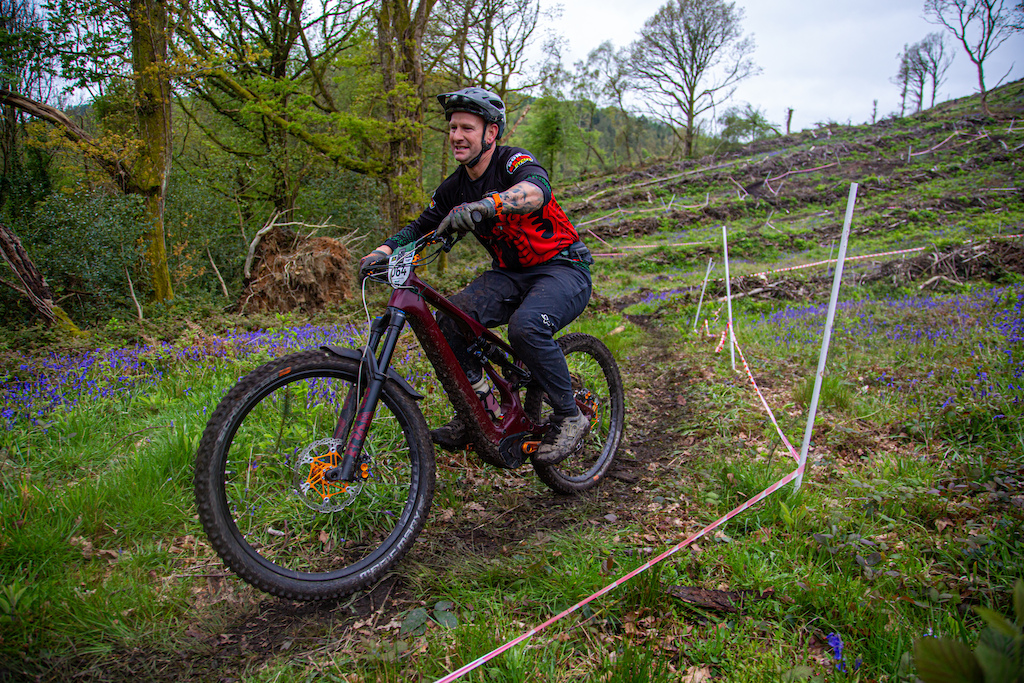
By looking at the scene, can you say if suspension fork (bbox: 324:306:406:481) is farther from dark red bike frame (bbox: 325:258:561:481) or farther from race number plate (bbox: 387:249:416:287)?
race number plate (bbox: 387:249:416:287)

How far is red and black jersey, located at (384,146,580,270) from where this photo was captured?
11.1ft

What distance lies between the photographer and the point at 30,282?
7.87 m

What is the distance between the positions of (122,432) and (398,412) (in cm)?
277

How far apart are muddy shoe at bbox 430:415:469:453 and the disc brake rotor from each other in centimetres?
75

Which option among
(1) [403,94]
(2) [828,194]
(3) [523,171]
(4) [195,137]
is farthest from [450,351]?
(2) [828,194]

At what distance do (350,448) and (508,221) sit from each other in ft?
Answer: 5.60

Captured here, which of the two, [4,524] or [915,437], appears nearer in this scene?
[4,524]

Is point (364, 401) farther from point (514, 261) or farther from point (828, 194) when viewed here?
point (828, 194)

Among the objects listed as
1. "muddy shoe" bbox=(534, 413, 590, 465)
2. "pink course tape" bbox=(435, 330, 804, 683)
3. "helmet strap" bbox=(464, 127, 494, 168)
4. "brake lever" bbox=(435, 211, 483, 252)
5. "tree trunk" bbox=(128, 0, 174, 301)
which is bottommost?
"pink course tape" bbox=(435, 330, 804, 683)

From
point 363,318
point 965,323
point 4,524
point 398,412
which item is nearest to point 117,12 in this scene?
point 363,318

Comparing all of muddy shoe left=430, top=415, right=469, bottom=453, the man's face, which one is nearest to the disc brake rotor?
muddy shoe left=430, top=415, right=469, bottom=453

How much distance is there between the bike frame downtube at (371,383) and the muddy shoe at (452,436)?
0.78 metres

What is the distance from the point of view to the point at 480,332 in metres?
3.46

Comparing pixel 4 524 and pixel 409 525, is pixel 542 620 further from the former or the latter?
pixel 4 524
